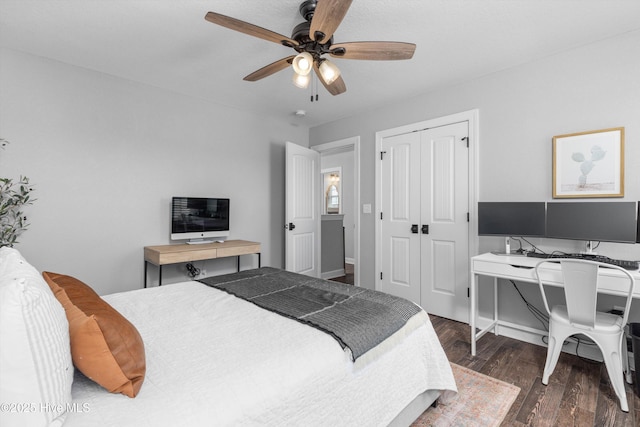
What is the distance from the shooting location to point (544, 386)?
2.04 meters

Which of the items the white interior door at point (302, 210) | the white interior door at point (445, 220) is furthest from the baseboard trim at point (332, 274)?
the white interior door at point (445, 220)

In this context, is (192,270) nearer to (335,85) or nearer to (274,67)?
(274,67)

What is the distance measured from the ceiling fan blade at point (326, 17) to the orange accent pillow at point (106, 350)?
65.9 inches

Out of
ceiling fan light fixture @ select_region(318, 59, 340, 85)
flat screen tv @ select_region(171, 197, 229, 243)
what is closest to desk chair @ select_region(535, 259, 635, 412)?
ceiling fan light fixture @ select_region(318, 59, 340, 85)

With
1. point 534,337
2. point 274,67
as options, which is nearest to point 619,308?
point 534,337

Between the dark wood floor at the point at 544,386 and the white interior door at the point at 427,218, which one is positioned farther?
the white interior door at the point at 427,218

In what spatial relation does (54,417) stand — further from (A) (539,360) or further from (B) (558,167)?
(B) (558,167)

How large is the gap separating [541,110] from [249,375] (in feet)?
10.3

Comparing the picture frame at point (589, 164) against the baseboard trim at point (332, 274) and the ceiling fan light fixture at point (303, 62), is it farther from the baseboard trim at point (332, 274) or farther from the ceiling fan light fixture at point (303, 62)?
the baseboard trim at point (332, 274)

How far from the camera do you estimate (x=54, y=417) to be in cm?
77

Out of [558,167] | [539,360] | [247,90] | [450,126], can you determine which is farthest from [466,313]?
[247,90]

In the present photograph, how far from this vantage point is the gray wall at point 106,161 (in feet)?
8.61

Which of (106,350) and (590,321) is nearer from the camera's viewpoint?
(106,350)

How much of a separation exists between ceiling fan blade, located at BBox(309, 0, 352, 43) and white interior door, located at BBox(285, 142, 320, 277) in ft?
7.69
